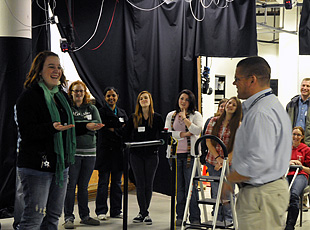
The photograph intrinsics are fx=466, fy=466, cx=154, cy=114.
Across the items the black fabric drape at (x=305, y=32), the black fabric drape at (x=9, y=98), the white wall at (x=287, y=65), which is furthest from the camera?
the white wall at (x=287, y=65)

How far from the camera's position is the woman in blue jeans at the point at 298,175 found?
4883 millimetres

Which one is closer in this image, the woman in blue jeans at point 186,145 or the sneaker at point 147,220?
the woman in blue jeans at point 186,145

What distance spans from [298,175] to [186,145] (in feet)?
4.37

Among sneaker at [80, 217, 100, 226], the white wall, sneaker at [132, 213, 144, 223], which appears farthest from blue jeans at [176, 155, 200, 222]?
the white wall

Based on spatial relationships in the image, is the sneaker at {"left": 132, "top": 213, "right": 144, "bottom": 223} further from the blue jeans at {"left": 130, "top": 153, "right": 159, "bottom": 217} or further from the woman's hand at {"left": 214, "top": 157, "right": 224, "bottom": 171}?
Result: the woman's hand at {"left": 214, "top": 157, "right": 224, "bottom": 171}

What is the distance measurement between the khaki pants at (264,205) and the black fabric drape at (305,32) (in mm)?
3687

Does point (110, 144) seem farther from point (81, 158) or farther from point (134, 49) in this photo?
point (134, 49)

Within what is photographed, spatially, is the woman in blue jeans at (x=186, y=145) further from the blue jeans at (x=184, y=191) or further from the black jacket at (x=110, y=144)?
the black jacket at (x=110, y=144)

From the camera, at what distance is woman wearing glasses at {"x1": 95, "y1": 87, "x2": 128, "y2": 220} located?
5425 mm

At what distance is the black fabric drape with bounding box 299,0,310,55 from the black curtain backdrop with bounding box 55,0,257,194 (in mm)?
579

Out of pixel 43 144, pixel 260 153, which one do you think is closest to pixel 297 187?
pixel 260 153

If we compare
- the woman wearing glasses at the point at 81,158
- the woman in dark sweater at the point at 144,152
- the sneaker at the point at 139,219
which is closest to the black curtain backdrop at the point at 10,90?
the woman wearing glasses at the point at 81,158

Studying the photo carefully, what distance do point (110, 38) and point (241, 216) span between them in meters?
4.27

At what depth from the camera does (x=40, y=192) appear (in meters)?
2.72
